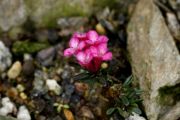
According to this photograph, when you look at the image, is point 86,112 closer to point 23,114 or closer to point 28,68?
point 23,114

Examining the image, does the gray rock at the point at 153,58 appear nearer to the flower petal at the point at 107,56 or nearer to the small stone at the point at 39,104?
the flower petal at the point at 107,56

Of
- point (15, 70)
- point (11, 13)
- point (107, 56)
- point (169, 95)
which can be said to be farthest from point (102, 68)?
point (11, 13)

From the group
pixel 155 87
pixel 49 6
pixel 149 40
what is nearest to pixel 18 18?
pixel 49 6

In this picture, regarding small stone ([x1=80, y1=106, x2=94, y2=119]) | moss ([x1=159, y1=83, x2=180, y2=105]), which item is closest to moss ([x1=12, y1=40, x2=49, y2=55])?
small stone ([x1=80, y1=106, x2=94, y2=119])

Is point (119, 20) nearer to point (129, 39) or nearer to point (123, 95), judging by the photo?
point (129, 39)

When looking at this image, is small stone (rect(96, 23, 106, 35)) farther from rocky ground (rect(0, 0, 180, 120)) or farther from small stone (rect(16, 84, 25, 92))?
small stone (rect(16, 84, 25, 92))

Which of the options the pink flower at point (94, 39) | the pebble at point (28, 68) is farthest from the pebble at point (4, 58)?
the pink flower at point (94, 39)

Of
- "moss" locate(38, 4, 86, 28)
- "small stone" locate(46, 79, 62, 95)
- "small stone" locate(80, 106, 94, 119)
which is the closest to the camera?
"small stone" locate(80, 106, 94, 119)
